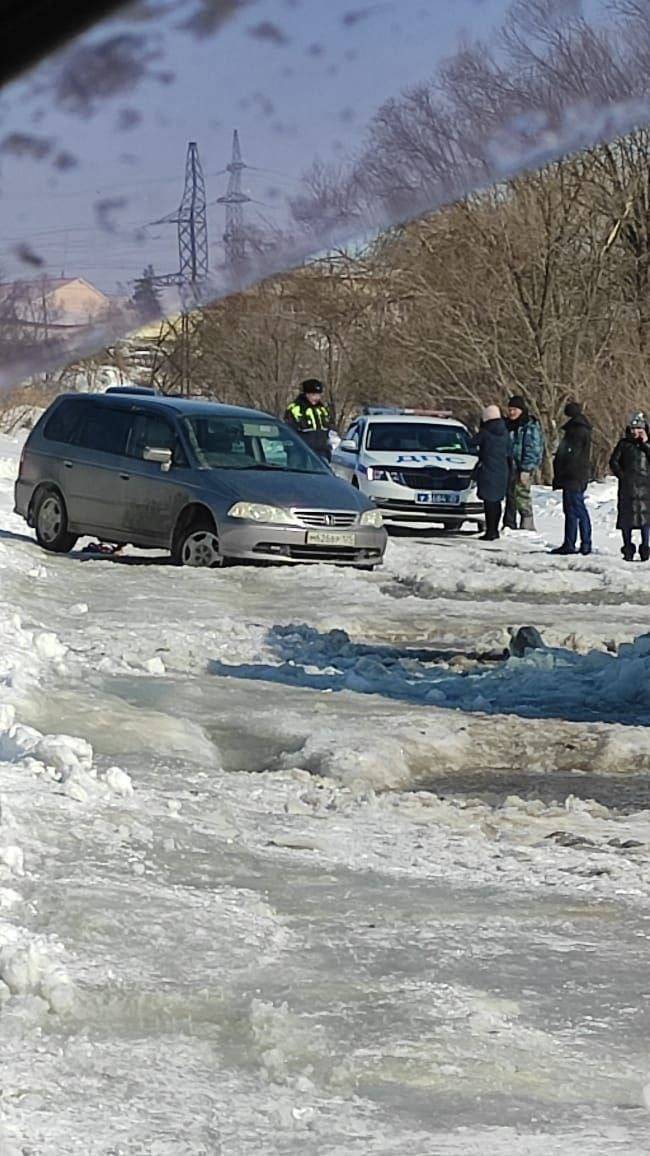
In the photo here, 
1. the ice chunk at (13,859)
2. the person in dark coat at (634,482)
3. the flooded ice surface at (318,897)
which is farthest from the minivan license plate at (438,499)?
the ice chunk at (13,859)

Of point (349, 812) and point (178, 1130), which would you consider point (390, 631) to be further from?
point (178, 1130)

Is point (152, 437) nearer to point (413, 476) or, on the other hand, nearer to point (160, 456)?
point (160, 456)

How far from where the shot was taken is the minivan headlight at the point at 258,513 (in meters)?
16.3

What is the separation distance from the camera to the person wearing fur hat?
72.3 feet

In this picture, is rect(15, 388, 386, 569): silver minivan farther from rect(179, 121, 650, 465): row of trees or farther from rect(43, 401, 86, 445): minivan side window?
rect(179, 121, 650, 465): row of trees

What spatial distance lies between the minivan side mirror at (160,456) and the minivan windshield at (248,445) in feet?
1.00

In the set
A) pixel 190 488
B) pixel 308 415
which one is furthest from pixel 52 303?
pixel 308 415

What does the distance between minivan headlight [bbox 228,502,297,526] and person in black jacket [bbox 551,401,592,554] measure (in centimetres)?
440

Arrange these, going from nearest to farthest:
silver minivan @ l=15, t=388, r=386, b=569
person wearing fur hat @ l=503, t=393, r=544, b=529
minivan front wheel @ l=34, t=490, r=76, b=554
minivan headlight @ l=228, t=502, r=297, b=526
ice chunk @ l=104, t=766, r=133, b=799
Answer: ice chunk @ l=104, t=766, r=133, b=799
minivan headlight @ l=228, t=502, r=297, b=526
silver minivan @ l=15, t=388, r=386, b=569
minivan front wheel @ l=34, t=490, r=76, b=554
person wearing fur hat @ l=503, t=393, r=544, b=529

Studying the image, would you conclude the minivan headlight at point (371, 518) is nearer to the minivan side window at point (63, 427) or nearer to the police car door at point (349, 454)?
the minivan side window at point (63, 427)

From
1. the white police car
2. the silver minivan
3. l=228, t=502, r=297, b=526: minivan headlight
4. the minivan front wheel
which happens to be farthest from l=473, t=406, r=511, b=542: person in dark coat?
l=228, t=502, r=297, b=526: minivan headlight

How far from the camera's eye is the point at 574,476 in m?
19.7

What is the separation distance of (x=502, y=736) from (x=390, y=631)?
407cm

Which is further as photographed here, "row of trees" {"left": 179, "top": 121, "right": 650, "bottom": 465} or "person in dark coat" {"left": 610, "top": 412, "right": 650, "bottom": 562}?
"row of trees" {"left": 179, "top": 121, "right": 650, "bottom": 465}
